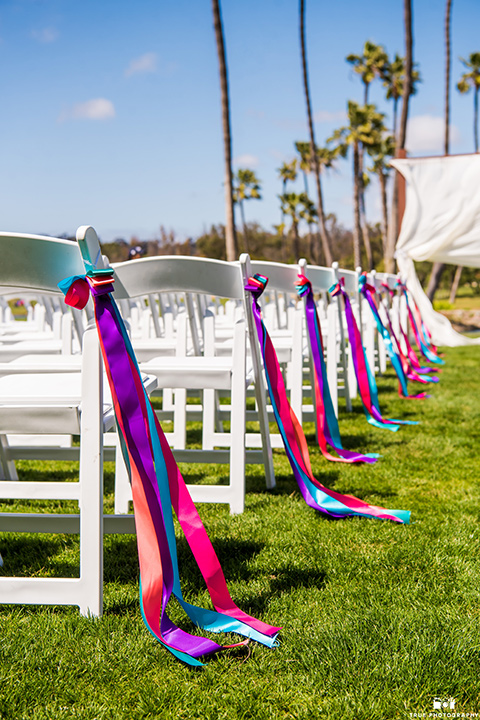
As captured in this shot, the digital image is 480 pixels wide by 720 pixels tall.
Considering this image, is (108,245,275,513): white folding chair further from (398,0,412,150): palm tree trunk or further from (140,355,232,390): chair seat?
(398,0,412,150): palm tree trunk

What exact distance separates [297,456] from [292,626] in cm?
117

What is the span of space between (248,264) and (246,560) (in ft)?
4.56

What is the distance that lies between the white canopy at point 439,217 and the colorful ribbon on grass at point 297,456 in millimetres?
Answer: 8412

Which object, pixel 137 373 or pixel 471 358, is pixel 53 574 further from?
pixel 471 358

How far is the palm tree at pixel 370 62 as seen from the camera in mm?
38062

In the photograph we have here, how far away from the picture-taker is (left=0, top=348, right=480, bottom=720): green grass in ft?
5.60

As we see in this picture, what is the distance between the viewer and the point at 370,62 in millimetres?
38500

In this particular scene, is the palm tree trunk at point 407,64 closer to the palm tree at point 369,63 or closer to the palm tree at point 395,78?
the palm tree at point 369,63

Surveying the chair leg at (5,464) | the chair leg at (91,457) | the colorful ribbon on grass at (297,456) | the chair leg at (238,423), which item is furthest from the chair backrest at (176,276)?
the chair leg at (5,464)

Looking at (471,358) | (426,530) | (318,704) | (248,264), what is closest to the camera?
(318,704)

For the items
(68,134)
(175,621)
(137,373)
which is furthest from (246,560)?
(68,134)

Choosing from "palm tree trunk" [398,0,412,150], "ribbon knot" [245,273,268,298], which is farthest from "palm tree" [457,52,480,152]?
"ribbon knot" [245,273,268,298]

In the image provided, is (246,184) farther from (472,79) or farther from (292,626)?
(292,626)

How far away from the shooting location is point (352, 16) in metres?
49.6
